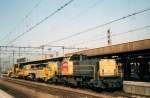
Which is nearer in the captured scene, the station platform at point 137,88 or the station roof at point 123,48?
the station platform at point 137,88

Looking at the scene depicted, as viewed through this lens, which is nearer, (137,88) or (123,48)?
(137,88)

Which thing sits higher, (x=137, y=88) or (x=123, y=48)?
(x=123, y=48)

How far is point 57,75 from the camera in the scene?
28.9 m

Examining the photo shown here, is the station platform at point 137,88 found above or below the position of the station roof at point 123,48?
below

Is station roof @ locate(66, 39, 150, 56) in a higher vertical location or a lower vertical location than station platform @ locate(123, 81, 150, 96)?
higher

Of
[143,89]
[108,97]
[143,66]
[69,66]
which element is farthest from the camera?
[143,66]

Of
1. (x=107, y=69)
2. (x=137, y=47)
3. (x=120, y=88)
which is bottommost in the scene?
(x=120, y=88)

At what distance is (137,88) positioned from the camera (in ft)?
61.7

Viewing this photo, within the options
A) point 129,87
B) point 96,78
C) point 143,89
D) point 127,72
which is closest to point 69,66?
point 96,78

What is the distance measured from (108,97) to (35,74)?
24675 millimetres

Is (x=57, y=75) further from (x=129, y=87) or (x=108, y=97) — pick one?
(x=108, y=97)

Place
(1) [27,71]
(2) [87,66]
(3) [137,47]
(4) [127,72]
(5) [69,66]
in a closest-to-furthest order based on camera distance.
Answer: (2) [87,66]
(5) [69,66]
(3) [137,47]
(4) [127,72]
(1) [27,71]

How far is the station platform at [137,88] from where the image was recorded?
1759cm

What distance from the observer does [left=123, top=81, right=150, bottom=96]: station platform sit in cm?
1759
